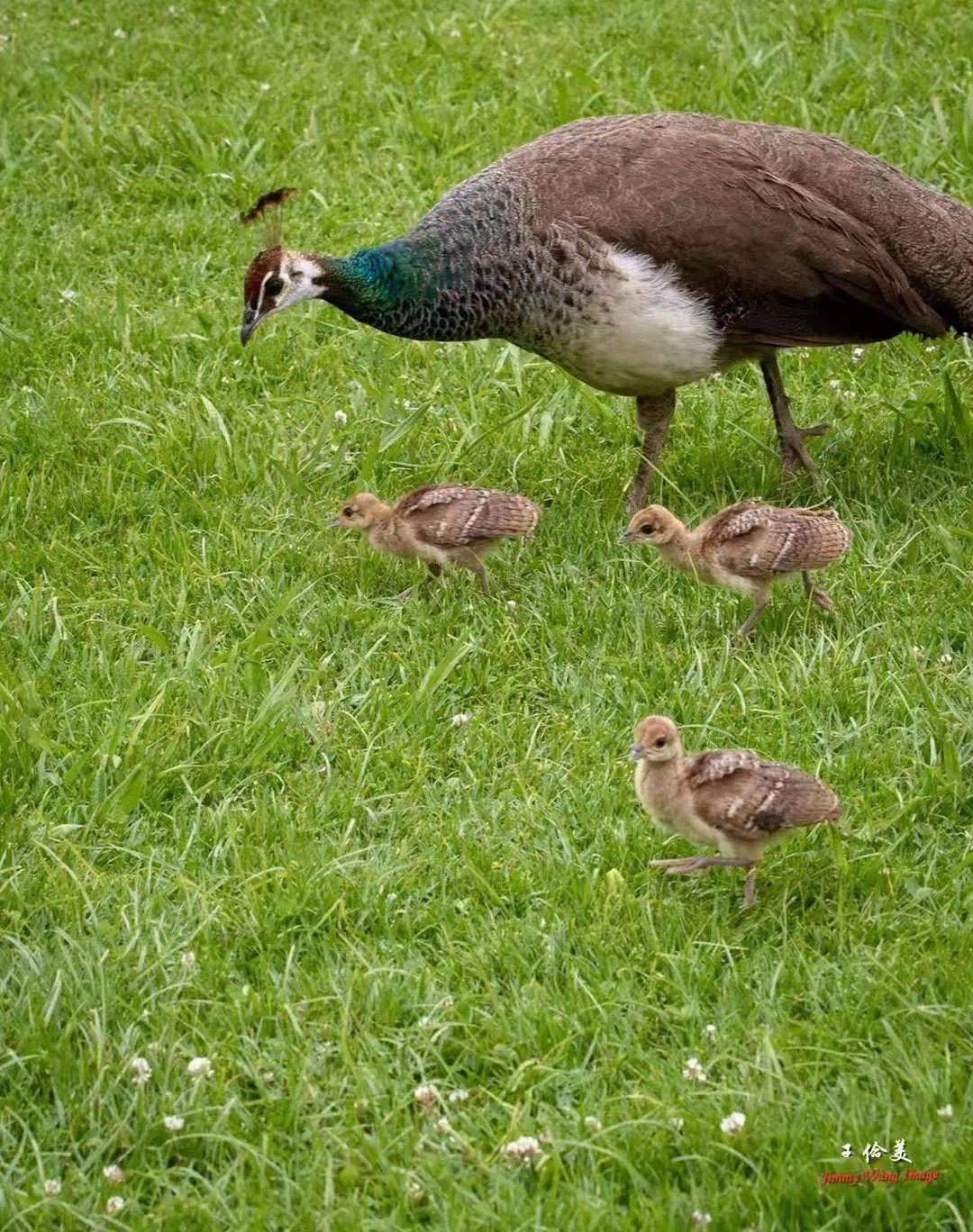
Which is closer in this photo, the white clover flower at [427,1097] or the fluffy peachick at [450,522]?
the white clover flower at [427,1097]

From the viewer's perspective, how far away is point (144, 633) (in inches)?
237

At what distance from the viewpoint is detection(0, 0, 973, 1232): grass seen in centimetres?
404

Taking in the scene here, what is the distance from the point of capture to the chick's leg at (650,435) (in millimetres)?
6996

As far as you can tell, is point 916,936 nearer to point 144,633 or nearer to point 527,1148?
point 527,1148

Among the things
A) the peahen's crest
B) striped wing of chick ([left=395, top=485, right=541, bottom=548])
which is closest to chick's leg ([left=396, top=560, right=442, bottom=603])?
striped wing of chick ([left=395, top=485, right=541, bottom=548])

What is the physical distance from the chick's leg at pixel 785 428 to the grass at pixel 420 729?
115 mm

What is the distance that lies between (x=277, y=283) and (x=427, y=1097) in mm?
3621

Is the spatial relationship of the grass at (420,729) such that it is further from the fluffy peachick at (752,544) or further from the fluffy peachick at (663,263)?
the fluffy peachick at (663,263)

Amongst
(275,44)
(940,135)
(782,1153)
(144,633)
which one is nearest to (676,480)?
(144,633)

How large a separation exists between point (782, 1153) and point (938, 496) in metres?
3.54

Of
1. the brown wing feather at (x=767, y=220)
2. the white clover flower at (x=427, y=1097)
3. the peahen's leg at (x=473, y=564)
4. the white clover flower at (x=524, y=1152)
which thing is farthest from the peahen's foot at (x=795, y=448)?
the white clover flower at (x=524, y=1152)

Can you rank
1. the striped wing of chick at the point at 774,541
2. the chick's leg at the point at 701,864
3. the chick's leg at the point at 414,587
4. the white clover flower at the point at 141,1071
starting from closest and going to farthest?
the white clover flower at the point at 141,1071 → the chick's leg at the point at 701,864 → the striped wing of chick at the point at 774,541 → the chick's leg at the point at 414,587

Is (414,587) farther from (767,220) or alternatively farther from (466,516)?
(767,220)

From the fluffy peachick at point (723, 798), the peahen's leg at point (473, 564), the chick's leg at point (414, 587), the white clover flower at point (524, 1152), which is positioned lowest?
the chick's leg at point (414, 587)
